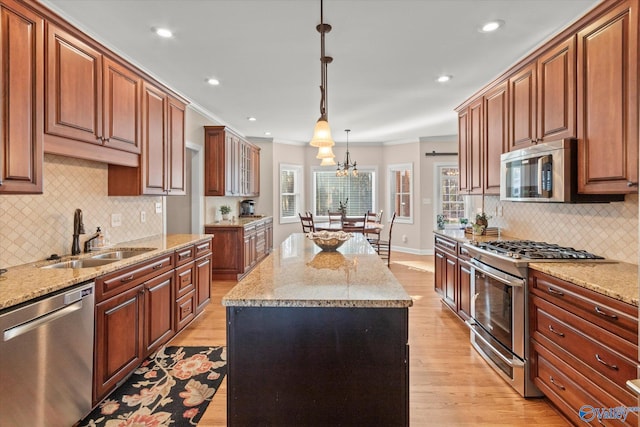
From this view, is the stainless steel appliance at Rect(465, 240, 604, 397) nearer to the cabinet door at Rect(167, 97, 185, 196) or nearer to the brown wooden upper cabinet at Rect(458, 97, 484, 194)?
the brown wooden upper cabinet at Rect(458, 97, 484, 194)

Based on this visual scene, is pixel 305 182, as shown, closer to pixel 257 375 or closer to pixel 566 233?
pixel 566 233

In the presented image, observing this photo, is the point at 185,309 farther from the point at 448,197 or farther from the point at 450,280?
the point at 448,197

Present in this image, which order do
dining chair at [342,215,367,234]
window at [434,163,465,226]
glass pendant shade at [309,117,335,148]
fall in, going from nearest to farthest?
glass pendant shade at [309,117,335,148]
dining chair at [342,215,367,234]
window at [434,163,465,226]

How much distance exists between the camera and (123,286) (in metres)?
2.19

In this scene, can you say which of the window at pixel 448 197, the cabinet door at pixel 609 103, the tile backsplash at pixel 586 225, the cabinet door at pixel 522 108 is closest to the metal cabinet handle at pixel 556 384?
the tile backsplash at pixel 586 225

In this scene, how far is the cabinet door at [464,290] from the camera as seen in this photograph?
312 cm

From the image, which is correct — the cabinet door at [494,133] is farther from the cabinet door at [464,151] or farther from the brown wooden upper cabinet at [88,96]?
the brown wooden upper cabinet at [88,96]

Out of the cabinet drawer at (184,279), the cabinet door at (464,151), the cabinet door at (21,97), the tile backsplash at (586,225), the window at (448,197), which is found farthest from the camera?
the window at (448,197)

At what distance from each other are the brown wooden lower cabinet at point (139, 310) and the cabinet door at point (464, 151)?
3.20 meters

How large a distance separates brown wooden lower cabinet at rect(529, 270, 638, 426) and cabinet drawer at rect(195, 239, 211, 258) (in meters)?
2.92

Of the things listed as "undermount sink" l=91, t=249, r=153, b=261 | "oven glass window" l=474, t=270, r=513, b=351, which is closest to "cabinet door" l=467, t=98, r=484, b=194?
"oven glass window" l=474, t=270, r=513, b=351

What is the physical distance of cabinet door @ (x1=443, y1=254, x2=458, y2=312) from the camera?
137 inches

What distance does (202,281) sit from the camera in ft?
11.6

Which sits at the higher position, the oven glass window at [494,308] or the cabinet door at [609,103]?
the cabinet door at [609,103]
